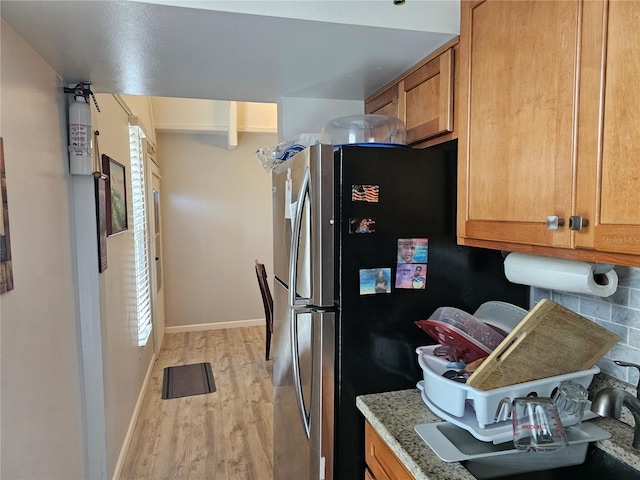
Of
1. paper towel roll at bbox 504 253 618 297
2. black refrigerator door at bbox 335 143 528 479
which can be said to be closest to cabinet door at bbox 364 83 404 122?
black refrigerator door at bbox 335 143 528 479

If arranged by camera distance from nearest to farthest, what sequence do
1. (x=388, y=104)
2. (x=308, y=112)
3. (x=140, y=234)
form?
(x=388, y=104), (x=308, y=112), (x=140, y=234)

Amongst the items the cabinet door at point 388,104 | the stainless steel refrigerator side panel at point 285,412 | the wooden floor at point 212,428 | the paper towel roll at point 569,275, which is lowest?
the wooden floor at point 212,428

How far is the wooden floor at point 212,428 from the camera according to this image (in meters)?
2.52

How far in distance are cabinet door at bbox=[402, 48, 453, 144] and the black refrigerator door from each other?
0.11 m

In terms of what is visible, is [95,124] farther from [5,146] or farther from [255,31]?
[255,31]

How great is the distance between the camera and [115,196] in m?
2.46

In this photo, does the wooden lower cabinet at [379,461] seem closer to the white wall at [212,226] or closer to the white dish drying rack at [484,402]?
the white dish drying rack at [484,402]

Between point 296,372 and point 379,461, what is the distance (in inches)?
17.8

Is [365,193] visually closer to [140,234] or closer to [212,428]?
[212,428]

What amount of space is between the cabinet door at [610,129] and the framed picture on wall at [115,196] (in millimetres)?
2150

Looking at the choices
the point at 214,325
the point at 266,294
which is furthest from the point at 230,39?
the point at 214,325

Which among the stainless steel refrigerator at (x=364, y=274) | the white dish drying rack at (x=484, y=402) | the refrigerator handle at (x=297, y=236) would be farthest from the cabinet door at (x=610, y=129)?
the refrigerator handle at (x=297, y=236)

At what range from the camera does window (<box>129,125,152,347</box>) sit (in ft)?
10.9

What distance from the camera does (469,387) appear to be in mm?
1129
